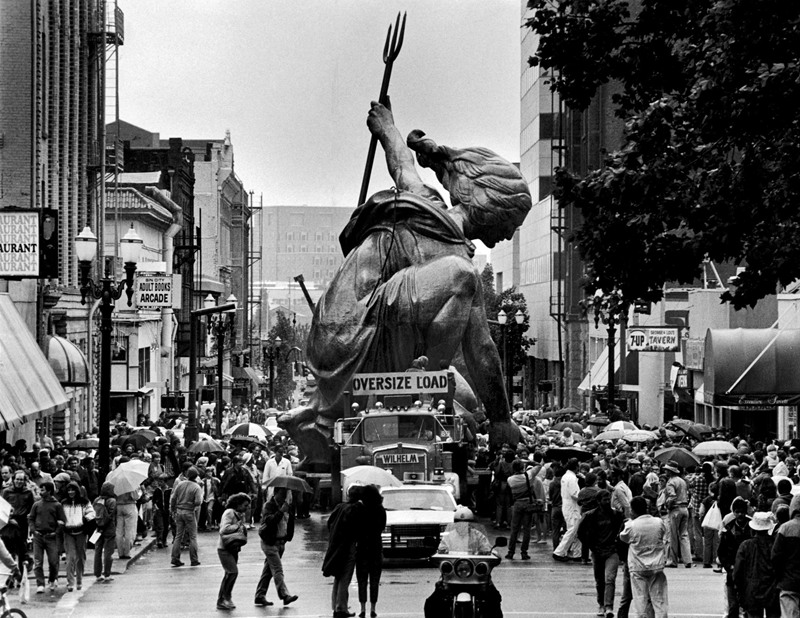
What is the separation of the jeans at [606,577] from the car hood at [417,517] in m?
4.15

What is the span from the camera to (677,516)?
24719 mm

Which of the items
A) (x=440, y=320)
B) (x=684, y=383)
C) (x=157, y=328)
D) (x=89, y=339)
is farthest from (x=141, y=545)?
(x=157, y=328)

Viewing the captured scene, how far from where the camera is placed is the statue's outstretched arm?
133ft

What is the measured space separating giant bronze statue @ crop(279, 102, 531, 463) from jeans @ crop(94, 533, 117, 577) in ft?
46.7

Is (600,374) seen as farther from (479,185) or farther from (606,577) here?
(606,577)

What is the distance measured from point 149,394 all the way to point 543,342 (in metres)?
37.8

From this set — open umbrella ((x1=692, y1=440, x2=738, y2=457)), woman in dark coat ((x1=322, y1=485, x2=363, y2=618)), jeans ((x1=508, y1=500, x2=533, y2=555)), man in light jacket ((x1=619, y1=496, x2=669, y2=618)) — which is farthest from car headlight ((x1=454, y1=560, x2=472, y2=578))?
open umbrella ((x1=692, y1=440, x2=738, y2=457))

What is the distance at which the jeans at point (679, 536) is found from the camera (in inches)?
974

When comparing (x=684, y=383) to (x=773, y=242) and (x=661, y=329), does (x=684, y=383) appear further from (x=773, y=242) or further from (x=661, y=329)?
(x=773, y=242)

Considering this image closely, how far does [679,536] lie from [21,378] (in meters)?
14.4

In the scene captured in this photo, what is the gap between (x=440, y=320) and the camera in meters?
38.2

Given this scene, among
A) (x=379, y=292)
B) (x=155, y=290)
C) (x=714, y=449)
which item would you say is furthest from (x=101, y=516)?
(x=155, y=290)

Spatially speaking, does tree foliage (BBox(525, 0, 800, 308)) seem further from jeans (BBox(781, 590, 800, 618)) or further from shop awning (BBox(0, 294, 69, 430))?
shop awning (BBox(0, 294, 69, 430))

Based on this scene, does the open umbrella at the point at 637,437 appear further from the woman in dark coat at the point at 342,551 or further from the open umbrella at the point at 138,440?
the woman in dark coat at the point at 342,551
